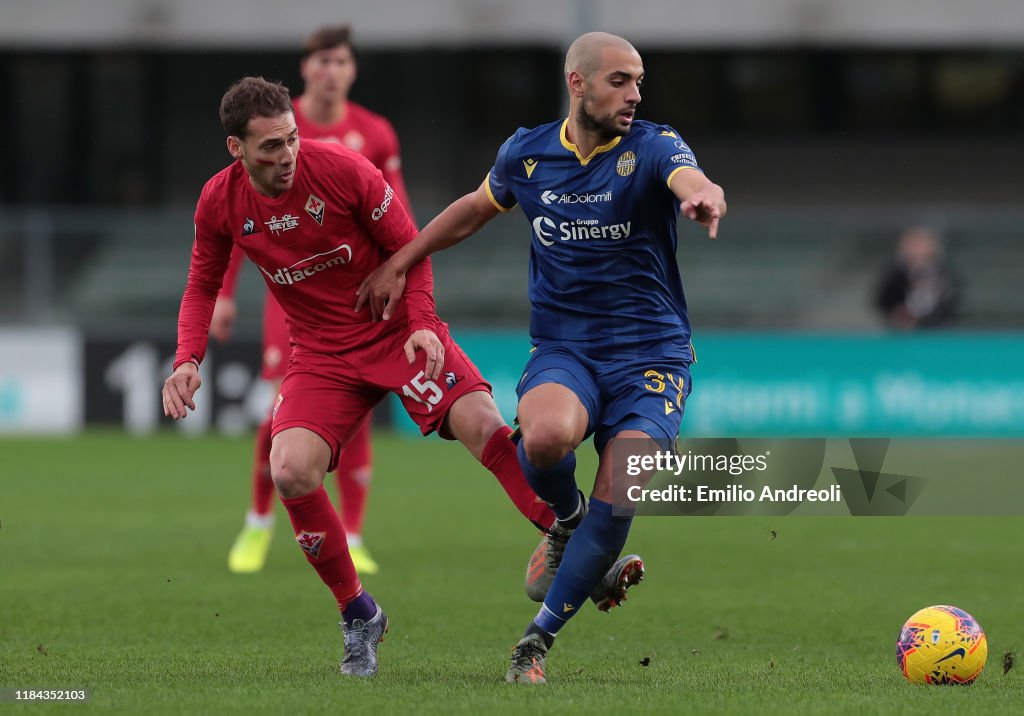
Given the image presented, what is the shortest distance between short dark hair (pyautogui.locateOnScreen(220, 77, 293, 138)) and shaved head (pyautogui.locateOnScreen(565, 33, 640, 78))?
3.24ft

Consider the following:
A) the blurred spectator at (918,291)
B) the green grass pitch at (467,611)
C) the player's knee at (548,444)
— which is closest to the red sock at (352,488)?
the green grass pitch at (467,611)

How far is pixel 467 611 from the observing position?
746 centimetres

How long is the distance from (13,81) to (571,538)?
71.3 ft

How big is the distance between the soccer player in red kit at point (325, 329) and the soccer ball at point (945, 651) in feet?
4.54

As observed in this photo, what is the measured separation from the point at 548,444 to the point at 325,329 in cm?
109

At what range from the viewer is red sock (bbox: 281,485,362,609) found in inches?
231

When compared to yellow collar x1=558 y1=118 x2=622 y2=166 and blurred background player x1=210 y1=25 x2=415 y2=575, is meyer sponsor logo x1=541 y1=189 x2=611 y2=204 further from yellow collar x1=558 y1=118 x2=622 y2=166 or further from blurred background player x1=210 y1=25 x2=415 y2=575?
blurred background player x1=210 y1=25 x2=415 y2=575

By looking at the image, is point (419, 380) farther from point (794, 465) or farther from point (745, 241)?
point (745, 241)

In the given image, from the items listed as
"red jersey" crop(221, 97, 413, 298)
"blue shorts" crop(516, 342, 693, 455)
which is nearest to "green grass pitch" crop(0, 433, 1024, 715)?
"blue shorts" crop(516, 342, 693, 455)

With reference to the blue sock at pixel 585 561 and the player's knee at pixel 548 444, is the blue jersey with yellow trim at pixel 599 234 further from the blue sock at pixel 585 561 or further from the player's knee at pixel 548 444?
the blue sock at pixel 585 561

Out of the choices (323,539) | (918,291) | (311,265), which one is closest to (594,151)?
(311,265)

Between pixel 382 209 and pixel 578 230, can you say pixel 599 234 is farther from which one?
pixel 382 209

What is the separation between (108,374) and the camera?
1719cm

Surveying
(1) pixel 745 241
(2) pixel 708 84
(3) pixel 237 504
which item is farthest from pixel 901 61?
(3) pixel 237 504
